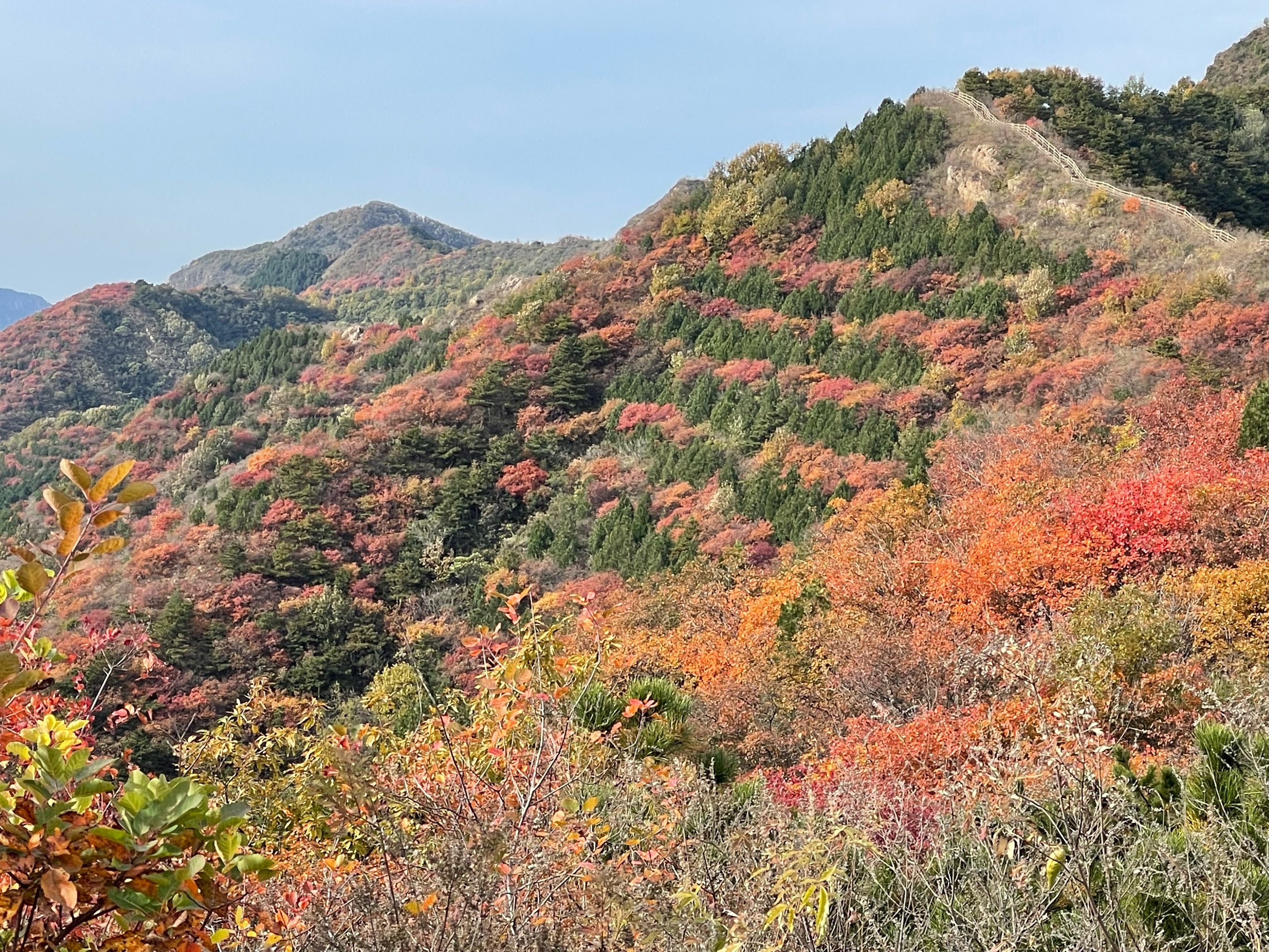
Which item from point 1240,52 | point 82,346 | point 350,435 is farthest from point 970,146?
point 82,346

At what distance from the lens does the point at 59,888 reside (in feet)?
4.56

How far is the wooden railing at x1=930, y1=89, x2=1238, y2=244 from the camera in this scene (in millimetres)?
23469

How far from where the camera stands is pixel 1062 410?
1895 cm

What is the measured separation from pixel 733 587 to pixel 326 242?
123 meters

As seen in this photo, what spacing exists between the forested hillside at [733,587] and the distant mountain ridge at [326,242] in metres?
67.0

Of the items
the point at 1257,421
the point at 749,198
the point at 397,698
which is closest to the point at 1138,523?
the point at 1257,421

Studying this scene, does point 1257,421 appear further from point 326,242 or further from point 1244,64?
point 326,242

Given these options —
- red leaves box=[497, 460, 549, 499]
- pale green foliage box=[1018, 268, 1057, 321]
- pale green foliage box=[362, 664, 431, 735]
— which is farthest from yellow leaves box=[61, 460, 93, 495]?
red leaves box=[497, 460, 549, 499]

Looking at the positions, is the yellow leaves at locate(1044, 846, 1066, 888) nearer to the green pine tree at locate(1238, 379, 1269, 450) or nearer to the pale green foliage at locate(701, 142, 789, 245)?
the green pine tree at locate(1238, 379, 1269, 450)

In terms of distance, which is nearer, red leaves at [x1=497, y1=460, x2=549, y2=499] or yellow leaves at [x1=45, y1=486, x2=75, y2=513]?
yellow leaves at [x1=45, y1=486, x2=75, y2=513]

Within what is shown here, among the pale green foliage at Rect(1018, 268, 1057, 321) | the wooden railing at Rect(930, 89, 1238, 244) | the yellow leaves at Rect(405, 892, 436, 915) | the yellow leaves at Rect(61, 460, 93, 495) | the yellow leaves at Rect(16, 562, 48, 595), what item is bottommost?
the yellow leaves at Rect(405, 892, 436, 915)

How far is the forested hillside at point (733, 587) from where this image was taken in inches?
119

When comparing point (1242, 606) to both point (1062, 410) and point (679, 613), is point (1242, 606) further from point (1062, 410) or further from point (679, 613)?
point (679, 613)

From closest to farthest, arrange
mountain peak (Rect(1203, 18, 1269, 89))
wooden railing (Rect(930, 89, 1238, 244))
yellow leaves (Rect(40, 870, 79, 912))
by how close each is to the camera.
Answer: yellow leaves (Rect(40, 870, 79, 912)) < wooden railing (Rect(930, 89, 1238, 244)) < mountain peak (Rect(1203, 18, 1269, 89))
